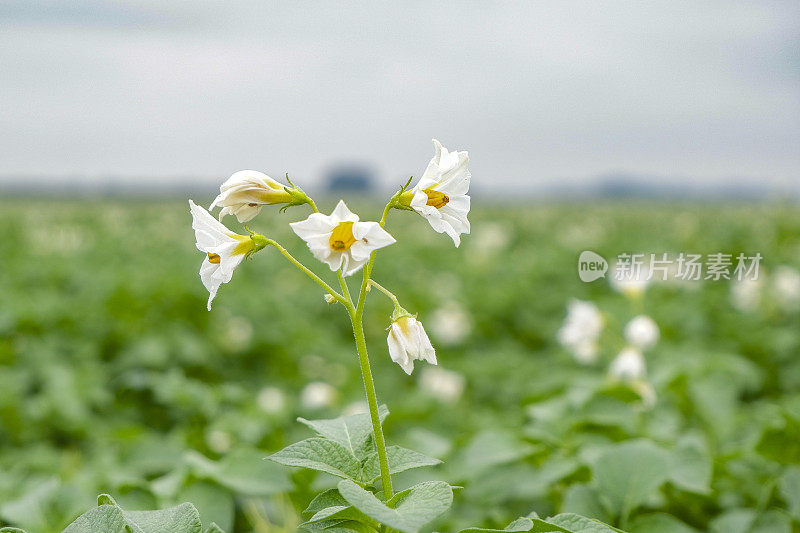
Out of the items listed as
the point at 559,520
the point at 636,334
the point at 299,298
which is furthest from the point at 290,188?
the point at 299,298

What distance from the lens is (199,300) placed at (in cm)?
482

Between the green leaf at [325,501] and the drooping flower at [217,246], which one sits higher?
the drooping flower at [217,246]

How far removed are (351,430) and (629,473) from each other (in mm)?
653

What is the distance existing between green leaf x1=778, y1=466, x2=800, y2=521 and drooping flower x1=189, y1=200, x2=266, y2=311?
1.29 meters

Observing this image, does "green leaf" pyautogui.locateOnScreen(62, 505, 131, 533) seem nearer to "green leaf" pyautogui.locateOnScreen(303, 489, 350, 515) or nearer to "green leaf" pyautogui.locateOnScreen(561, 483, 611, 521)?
"green leaf" pyautogui.locateOnScreen(303, 489, 350, 515)

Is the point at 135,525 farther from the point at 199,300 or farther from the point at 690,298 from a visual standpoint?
the point at 690,298

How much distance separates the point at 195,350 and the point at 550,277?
5028 mm

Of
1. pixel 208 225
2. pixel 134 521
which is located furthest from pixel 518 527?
pixel 208 225

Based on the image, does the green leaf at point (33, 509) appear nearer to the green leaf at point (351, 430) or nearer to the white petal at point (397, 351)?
the green leaf at point (351, 430)

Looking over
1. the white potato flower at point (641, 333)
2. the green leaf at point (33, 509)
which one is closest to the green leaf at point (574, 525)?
the green leaf at point (33, 509)

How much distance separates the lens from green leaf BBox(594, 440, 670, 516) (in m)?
1.44

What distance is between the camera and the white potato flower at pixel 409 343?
114 cm

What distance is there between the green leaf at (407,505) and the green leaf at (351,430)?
0.15 metres

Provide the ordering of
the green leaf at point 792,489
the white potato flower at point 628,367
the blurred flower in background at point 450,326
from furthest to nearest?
the blurred flower in background at point 450,326
the white potato flower at point 628,367
the green leaf at point 792,489
